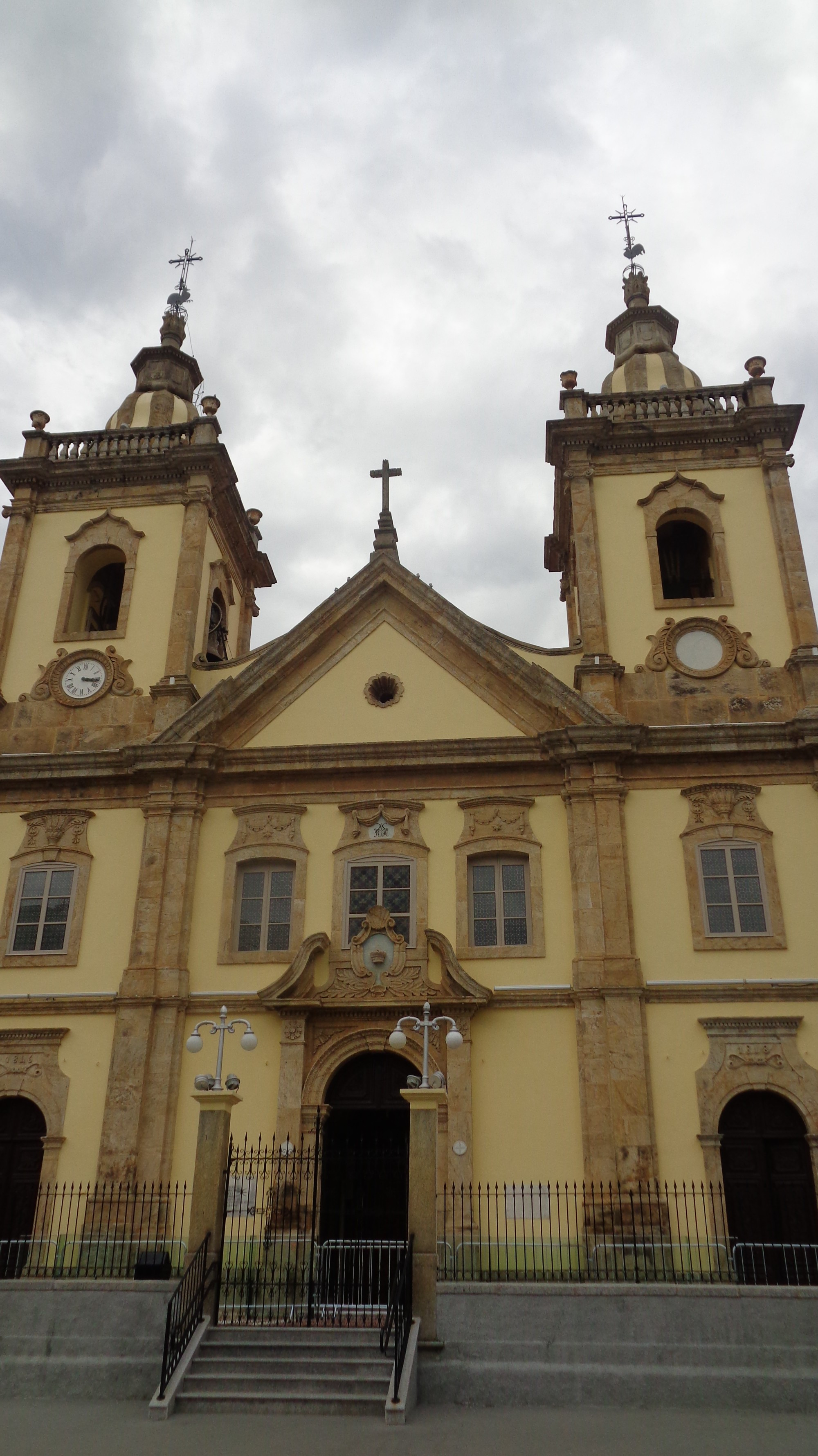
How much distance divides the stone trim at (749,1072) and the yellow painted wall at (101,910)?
33.5 ft

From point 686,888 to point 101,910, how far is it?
10.6 metres

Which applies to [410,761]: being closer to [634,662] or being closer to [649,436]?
[634,662]

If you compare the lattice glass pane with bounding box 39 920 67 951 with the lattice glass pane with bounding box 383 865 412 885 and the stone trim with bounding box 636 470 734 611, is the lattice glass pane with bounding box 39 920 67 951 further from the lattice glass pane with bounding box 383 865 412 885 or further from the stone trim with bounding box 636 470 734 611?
the stone trim with bounding box 636 470 734 611

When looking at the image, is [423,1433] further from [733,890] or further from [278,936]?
[733,890]

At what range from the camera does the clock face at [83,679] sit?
75.4ft

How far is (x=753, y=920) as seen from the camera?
1909cm

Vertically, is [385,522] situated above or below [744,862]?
above

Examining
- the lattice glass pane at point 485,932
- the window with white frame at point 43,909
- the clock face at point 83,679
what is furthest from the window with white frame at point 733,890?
the clock face at point 83,679

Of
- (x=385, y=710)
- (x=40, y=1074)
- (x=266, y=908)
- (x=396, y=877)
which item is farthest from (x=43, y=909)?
(x=385, y=710)

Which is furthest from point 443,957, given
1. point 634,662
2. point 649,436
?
point 649,436

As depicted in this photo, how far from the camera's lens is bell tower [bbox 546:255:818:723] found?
2136cm

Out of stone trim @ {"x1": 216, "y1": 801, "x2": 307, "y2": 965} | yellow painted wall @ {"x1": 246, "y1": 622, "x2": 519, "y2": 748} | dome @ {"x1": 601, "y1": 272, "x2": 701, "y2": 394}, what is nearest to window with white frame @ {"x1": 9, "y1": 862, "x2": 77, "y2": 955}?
stone trim @ {"x1": 216, "y1": 801, "x2": 307, "y2": 965}

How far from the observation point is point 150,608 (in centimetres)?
2373

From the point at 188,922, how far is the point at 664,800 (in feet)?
29.3
